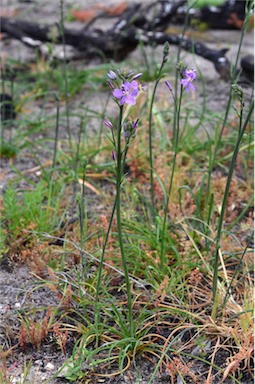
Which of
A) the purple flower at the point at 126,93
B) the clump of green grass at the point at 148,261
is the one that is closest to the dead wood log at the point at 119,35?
the clump of green grass at the point at 148,261

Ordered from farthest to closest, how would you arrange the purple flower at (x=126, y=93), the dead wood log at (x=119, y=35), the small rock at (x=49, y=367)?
the dead wood log at (x=119, y=35) → the small rock at (x=49, y=367) → the purple flower at (x=126, y=93)

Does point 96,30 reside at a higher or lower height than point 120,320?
higher

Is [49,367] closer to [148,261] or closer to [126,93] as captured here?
[148,261]

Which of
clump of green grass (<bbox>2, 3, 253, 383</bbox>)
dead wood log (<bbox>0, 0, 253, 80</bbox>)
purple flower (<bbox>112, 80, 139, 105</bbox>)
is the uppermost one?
dead wood log (<bbox>0, 0, 253, 80</bbox>)

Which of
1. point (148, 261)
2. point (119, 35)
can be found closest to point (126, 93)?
point (148, 261)

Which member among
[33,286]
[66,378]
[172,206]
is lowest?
[66,378]

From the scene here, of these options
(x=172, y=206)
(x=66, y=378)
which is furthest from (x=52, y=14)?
(x=66, y=378)

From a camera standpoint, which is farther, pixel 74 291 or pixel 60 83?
pixel 60 83

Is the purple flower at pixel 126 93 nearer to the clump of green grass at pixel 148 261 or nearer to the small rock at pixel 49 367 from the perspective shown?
the clump of green grass at pixel 148 261

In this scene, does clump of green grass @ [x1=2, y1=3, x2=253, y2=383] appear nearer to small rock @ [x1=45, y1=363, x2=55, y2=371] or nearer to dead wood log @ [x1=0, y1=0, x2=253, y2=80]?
small rock @ [x1=45, y1=363, x2=55, y2=371]

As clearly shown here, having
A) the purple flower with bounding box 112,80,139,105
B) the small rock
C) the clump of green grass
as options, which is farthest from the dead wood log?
the small rock

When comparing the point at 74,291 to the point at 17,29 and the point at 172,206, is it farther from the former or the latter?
the point at 17,29
